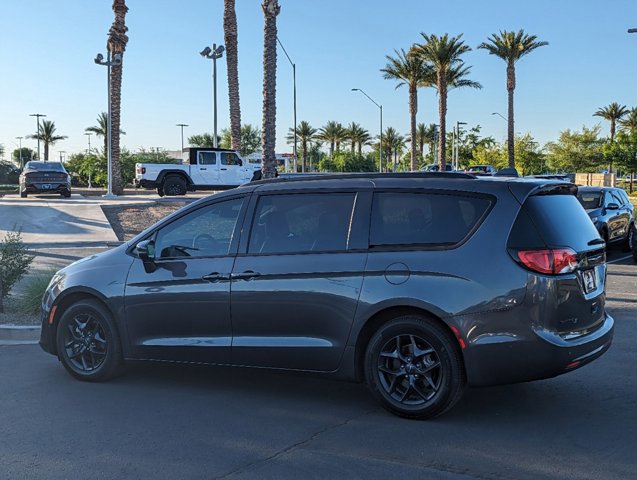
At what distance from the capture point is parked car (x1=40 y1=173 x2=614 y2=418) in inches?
199

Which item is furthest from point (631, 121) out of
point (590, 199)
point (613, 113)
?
point (590, 199)

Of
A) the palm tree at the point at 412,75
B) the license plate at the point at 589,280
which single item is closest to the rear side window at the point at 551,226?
the license plate at the point at 589,280

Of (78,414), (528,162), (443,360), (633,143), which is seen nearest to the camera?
(443,360)

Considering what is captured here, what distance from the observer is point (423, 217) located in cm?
542

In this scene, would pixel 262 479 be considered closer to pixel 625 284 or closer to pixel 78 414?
pixel 78 414

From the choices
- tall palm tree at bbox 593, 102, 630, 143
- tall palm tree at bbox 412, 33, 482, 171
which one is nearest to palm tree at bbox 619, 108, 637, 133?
tall palm tree at bbox 593, 102, 630, 143

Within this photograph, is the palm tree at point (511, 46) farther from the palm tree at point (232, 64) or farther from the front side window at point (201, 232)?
the front side window at point (201, 232)

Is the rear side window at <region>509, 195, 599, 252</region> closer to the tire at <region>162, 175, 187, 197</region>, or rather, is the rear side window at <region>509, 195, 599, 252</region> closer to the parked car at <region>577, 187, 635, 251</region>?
the parked car at <region>577, 187, 635, 251</region>

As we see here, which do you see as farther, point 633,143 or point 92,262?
point 633,143

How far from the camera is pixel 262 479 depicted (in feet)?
13.9

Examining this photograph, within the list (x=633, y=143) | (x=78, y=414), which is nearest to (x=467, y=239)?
(x=78, y=414)

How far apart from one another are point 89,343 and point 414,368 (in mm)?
2892

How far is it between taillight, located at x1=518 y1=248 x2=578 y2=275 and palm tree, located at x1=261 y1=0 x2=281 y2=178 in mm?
22031

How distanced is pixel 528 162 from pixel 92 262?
81.0 m
